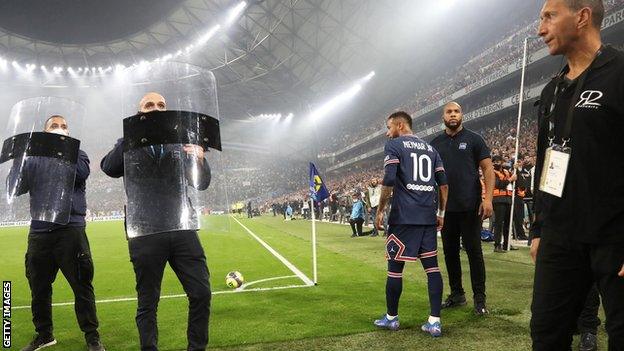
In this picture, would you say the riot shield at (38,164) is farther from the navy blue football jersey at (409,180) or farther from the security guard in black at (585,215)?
the security guard in black at (585,215)

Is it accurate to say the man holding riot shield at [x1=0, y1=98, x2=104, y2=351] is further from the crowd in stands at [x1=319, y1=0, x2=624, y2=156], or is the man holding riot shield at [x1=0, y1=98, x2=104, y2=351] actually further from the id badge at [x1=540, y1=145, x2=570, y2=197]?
the crowd in stands at [x1=319, y1=0, x2=624, y2=156]

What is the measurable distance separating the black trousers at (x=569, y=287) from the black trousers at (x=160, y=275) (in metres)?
2.09

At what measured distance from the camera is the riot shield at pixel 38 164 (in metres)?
3.79

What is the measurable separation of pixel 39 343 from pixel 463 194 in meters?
4.48

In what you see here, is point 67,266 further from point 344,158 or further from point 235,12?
point 344,158

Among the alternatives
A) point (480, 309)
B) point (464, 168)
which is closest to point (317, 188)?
point (464, 168)

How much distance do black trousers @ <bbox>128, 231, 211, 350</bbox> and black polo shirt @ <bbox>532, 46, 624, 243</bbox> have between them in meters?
2.26

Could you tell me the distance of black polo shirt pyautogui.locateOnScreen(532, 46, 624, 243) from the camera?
6.44ft

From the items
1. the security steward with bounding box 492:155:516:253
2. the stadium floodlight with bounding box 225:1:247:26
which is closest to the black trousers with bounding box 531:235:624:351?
the security steward with bounding box 492:155:516:253

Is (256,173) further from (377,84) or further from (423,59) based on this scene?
Result: (423,59)

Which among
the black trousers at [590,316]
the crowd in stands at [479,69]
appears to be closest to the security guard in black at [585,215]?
the black trousers at [590,316]

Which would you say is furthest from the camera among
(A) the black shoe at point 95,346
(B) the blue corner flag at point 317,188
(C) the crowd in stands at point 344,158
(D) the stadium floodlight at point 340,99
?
(D) the stadium floodlight at point 340,99

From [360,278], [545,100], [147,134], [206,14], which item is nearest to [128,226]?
[147,134]

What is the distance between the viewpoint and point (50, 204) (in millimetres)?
3865
